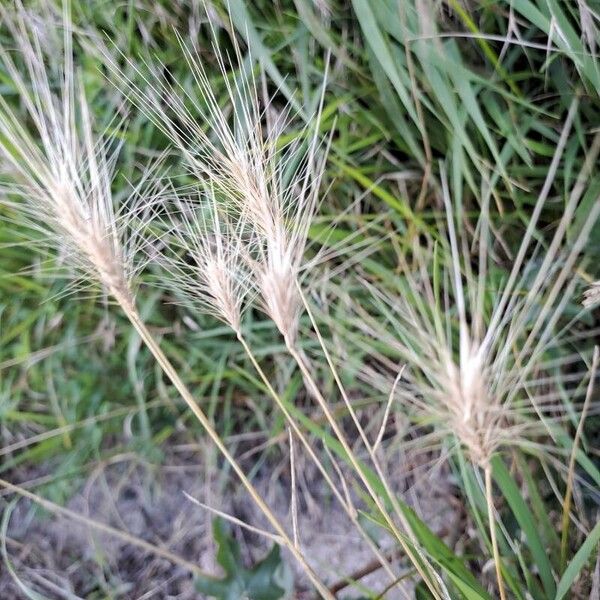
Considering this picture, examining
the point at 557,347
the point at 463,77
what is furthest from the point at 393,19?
the point at 557,347

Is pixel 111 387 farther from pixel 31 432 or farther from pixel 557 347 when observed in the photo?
pixel 557 347

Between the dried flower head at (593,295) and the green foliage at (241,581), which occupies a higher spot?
the dried flower head at (593,295)

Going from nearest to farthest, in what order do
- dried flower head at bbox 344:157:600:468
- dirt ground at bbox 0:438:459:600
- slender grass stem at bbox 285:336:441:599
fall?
slender grass stem at bbox 285:336:441:599
dried flower head at bbox 344:157:600:468
dirt ground at bbox 0:438:459:600

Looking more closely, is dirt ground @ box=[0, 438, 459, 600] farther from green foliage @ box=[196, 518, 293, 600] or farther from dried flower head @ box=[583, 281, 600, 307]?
dried flower head @ box=[583, 281, 600, 307]

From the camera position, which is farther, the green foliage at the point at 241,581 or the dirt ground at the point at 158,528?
the dirt ground at the point at 158,528

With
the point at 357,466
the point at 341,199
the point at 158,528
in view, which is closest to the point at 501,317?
the point at 341,199

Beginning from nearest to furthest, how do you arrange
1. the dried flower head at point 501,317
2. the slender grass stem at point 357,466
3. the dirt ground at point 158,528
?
1. the slender grass stem at point 357,466
2. the dried flower head at point 501,317
3. the dirt ground at point 158,528

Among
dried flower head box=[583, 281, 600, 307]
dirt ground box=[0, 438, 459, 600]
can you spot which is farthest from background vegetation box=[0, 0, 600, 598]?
dried flower head box=[583, 281, 600, 307]

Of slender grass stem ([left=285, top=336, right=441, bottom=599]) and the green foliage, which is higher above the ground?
slender grass stem ([left=285, top=336, right=441, bottom=599])

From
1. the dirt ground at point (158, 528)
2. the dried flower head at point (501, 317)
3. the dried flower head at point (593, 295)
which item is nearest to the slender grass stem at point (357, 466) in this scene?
the dried flower head at point (501, 317)

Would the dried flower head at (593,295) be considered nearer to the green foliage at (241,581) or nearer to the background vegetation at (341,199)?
the background vegetation at (341,199)

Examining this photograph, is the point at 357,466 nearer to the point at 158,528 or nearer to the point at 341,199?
the point at 341,199
